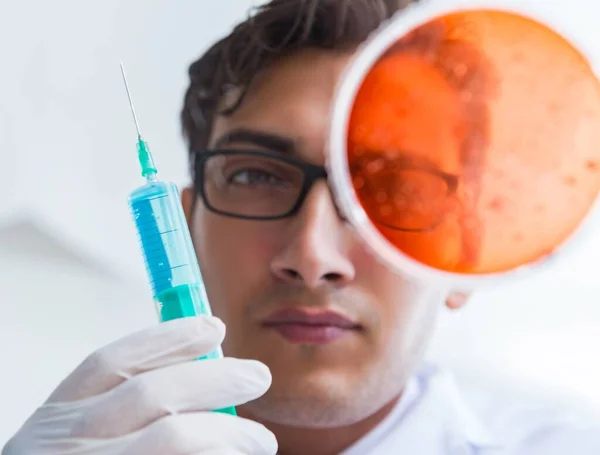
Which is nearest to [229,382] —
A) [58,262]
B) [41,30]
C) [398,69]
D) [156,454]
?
[156,454]

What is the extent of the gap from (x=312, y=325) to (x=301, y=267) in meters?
0.11

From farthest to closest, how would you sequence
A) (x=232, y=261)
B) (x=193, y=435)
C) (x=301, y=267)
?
1. (x=232, y=261)
2. (x=301, y=267)
3. (x=193, y=435)

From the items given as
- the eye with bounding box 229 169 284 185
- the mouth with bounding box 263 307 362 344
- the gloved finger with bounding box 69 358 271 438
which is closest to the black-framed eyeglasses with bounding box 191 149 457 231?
the eye with bounding box 229 169 284 185

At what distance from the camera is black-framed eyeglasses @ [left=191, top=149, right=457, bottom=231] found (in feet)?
2.24

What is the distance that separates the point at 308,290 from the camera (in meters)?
0.81

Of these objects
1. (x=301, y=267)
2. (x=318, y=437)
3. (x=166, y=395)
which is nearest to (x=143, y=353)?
(x=166, y=395)

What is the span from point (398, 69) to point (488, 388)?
0.75 m

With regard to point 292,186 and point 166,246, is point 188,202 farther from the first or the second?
point 166,246

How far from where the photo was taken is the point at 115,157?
1.13 m

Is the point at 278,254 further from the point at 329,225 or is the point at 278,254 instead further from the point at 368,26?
the point at 368,26

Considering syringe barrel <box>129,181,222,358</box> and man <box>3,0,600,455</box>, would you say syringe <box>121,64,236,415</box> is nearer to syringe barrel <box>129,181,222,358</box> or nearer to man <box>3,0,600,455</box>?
syringe barrel <box>129,181,222,358</box>

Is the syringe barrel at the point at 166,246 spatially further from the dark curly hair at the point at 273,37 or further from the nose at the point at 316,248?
the dark curly hair at the point at 273,37

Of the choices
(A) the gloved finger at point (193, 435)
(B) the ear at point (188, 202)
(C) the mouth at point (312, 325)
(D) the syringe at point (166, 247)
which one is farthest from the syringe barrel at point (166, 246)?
(B) the ear at point (188, 202)

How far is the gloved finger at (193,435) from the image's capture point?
0.59 meters
